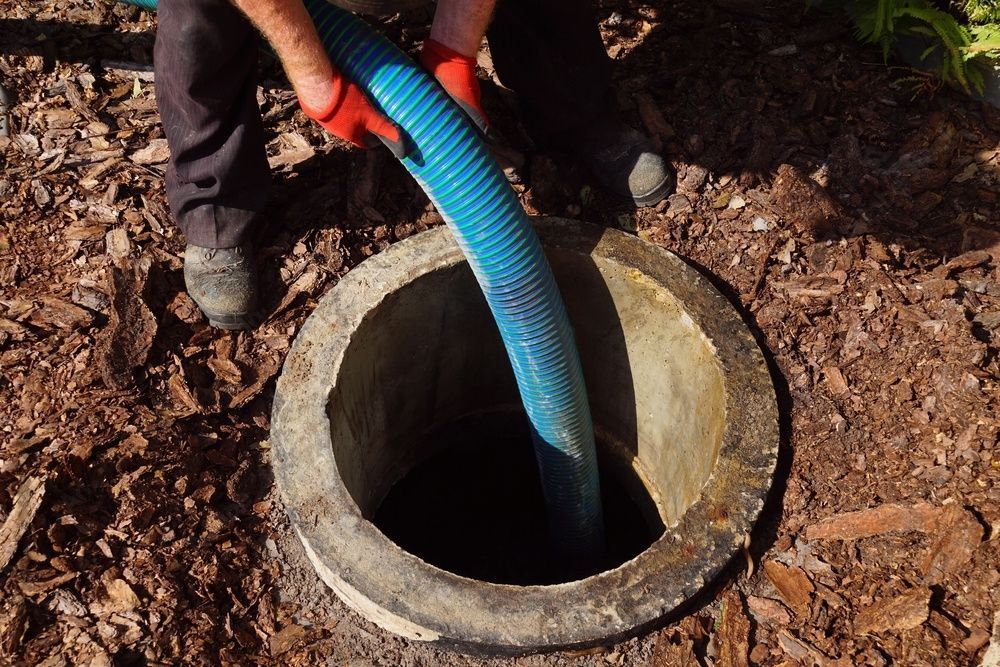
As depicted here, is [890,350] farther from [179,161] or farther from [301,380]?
[179,161]

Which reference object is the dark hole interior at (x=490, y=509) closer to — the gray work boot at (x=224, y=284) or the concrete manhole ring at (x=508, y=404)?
the concrete manhole ring at (x=508, y=404)

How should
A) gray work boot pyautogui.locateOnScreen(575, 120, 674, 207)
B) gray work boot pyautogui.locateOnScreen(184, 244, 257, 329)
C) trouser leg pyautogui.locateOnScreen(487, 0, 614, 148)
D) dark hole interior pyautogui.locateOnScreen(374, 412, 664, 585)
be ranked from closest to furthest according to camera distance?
1. gray work boot pyautogui.locateOnScreen(184, 244, 257, 329)
2. trouser leg pyautogui.locateOnScreen(487, 0, 614, 148)
3. gray work boot pyautogui.locateOnScreen(575, 120, 674, 207)
4. dark hole interior pyautogui.locateOnScreen(374, 412, 664, 585)

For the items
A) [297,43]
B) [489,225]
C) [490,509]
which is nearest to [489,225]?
[489,225]

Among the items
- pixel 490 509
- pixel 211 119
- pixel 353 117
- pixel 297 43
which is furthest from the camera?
pixel 490 509

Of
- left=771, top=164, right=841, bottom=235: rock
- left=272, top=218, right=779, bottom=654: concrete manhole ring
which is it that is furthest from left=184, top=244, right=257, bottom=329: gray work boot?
left=771, top=164, right=841, bottom=235: rock

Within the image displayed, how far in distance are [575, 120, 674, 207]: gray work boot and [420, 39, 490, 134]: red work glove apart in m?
0.84

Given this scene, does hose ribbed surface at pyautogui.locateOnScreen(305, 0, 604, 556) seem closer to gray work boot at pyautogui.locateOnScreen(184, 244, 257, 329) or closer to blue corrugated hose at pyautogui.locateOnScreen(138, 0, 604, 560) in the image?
blue corrugated hose at pyautogui.locateOnScreen(138, 0, 604, 560)

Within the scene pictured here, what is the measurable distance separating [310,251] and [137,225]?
2.00ft

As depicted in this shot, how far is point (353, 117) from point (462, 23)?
0.42m

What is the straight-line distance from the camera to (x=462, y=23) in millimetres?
2301

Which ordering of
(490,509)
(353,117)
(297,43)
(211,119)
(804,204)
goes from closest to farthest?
(297,43) < (353,117) < (211,119) < (804,204) < (490,509)

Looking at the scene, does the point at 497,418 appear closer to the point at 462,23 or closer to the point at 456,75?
the point at 456,75

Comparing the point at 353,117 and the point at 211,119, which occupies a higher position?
the point at 353,117

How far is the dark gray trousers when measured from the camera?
2.45 meters
